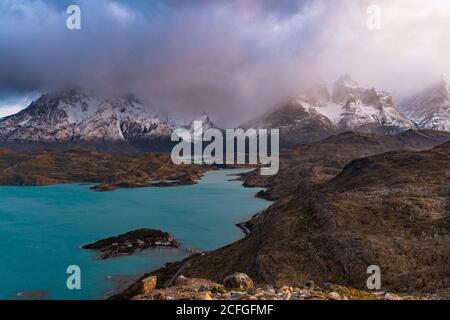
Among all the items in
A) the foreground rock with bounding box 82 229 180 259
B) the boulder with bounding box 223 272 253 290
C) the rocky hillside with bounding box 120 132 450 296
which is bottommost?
the foreground rock with bounding box 82 229 180 259

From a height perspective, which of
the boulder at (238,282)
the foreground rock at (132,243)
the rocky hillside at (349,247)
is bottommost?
the foreground rock at (132,243)

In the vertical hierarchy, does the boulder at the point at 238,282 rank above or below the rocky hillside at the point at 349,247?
above

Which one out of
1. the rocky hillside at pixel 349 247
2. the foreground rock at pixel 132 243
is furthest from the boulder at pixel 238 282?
the foreground rock at pixel 132 243

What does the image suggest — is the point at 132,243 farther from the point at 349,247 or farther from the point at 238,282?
the point at 238,282

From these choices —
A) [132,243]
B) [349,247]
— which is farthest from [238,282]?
[132,243]

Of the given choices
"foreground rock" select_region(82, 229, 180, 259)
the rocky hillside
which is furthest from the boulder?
"foreground rock" select_region(82, 229, 180, 259)

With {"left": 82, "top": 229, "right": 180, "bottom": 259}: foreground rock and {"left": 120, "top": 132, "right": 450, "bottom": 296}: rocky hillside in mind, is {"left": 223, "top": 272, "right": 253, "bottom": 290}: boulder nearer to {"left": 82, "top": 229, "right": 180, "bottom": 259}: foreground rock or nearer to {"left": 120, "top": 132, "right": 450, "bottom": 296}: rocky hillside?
{"left": 120, "top": 132, "right": 450, "bottom": 296}: rocky hillside

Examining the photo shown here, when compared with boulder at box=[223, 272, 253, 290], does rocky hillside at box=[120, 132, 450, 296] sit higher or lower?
lower

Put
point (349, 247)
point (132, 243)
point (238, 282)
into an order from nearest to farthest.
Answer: point (238, 282), point (349, 247), point (132, 243)

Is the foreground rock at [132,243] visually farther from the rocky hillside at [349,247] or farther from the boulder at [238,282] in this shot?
the boulder at [238,282]
